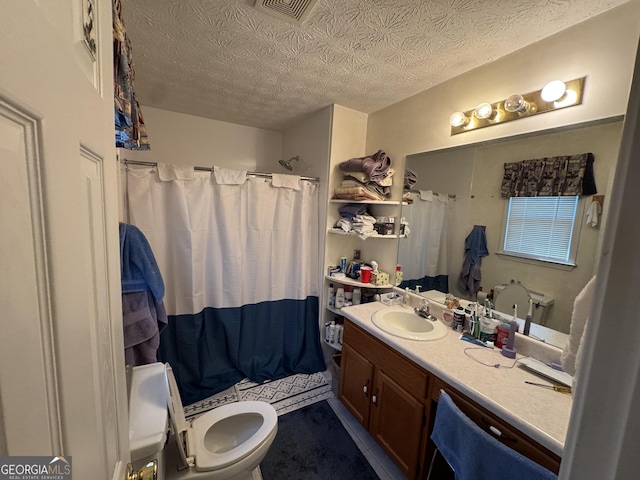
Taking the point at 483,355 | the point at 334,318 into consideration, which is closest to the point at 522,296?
the point at 483,355

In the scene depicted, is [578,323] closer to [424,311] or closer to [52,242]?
[424,311]

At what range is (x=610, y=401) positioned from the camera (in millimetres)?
294

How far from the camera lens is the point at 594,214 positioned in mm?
1069

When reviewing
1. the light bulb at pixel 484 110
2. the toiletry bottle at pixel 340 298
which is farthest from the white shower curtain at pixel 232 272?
the light bulb at pixel 484 110

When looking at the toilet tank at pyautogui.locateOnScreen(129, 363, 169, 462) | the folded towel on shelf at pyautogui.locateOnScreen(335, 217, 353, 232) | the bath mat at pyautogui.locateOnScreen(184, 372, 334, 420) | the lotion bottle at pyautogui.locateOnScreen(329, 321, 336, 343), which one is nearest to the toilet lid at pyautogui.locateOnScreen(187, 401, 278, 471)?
the toilet tank at pyautogui.locateOnScreen(129, 363, 169, 462)

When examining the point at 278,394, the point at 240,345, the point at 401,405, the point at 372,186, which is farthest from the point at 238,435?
the point at 372,186

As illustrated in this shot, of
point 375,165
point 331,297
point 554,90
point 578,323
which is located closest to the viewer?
point 578,323

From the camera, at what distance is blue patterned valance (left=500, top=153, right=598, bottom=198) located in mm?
1100

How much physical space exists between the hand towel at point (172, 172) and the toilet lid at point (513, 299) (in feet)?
6.78

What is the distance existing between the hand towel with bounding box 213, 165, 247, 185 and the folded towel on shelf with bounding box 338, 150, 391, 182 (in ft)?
2.78

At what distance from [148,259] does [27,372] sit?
121 centimetres

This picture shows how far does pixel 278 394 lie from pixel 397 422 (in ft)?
3.29

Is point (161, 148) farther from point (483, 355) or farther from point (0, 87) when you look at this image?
point (483, 355)

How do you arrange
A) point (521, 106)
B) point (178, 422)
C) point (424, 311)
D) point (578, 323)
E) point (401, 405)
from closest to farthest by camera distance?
point (578, 323), point (178, 422), point (521, 106), point (401, 405), point (424, 311)
